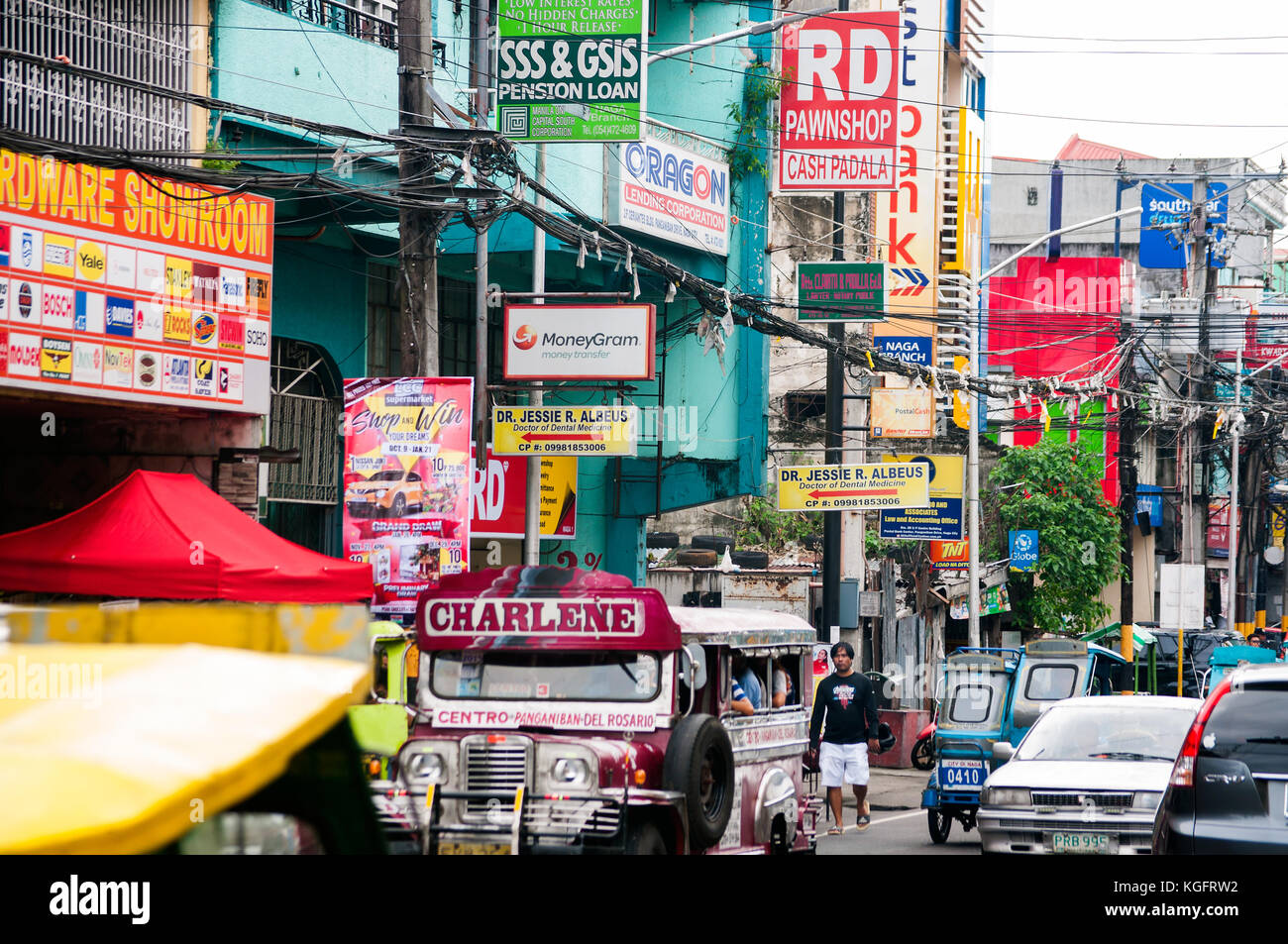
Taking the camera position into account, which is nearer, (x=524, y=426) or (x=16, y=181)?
(x=16, y=181)

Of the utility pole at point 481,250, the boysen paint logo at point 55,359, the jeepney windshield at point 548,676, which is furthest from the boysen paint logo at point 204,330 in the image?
the jeepney windshield at point 548,676

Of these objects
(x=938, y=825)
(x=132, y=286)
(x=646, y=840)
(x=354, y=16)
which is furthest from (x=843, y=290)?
(x=646, y=840)

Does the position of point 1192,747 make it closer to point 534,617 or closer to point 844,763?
point 534,617

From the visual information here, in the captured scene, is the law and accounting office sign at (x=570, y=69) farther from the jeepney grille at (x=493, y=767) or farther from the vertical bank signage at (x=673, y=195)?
the jeepney grille at (x=493, y=767)

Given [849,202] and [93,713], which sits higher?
[849,202]

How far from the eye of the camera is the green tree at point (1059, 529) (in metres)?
39.8

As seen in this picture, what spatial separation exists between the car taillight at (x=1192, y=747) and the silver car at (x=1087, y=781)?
158 inches

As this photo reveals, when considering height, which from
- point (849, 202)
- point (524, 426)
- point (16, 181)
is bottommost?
point (524, 426)
